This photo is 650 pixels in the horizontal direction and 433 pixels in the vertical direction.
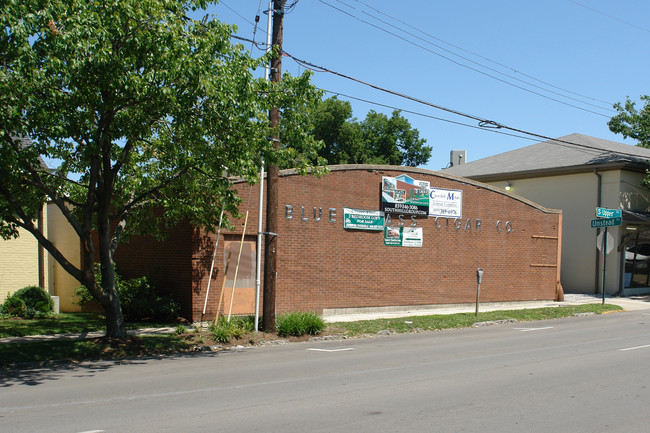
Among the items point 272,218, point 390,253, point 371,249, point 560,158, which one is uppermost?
point 560,158

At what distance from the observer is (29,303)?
56.2 feet

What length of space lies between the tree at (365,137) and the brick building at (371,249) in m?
21.5

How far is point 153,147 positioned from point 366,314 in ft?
31.0

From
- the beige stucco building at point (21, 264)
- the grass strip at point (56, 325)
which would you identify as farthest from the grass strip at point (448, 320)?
the beige stucco building at point (21, 264)

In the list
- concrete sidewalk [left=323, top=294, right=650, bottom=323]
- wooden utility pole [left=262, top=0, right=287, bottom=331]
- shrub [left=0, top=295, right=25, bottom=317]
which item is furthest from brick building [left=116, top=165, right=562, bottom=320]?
shrub [left=0, top=295, right=25, bottom=317]

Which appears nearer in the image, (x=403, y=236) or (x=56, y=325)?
(x=56, y=325)

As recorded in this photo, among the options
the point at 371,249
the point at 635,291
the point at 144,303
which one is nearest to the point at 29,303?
the point at 144,303

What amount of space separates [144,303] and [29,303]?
376 cm

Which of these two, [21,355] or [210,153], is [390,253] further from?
[21,355]

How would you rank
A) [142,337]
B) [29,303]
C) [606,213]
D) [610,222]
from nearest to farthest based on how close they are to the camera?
1. [142,337]
2. [29,303]
3. [610,222]
4. [606,213]

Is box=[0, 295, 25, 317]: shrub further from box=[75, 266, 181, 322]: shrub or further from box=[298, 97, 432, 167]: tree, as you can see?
box=[298, 97, 432, 167]: tree

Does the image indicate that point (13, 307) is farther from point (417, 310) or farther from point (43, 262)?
point (417, 310)

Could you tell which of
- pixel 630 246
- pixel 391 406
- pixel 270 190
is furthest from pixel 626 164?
pixel 391 406

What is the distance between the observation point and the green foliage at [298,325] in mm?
14633
